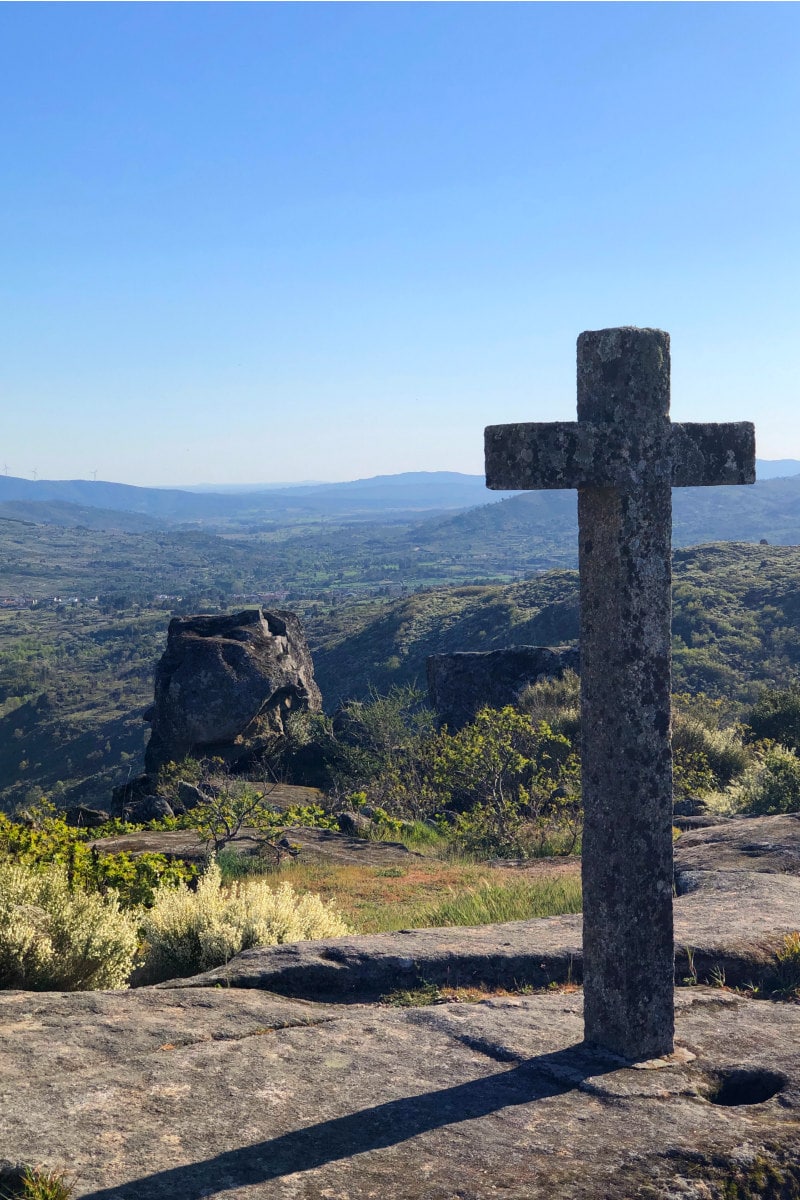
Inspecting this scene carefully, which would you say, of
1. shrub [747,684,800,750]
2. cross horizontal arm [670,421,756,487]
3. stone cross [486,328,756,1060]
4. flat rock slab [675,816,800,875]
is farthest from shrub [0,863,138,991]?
shrub [747,684,800,750]

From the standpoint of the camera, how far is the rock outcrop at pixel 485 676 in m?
22.6

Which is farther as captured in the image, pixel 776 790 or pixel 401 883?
pixel 776 790

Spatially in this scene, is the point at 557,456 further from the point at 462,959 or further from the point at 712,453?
the point at 462,959

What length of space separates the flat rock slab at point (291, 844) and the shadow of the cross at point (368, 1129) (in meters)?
7.92

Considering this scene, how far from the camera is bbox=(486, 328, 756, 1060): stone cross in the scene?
432 centimetres

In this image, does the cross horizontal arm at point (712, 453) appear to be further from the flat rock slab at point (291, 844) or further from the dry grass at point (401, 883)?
the flat rock slab at point (291, 844)

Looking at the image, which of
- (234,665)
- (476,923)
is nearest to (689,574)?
(234,665)

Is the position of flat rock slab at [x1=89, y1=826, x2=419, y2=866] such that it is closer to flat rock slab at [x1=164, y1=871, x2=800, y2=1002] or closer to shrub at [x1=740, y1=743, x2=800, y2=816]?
shrub at [x1=740, y1=743, x2=800, y2=816]

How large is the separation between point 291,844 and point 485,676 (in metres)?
11.7

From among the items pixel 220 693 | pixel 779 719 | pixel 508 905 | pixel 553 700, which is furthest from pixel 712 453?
pixel 220 693

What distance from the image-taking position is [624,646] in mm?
4328

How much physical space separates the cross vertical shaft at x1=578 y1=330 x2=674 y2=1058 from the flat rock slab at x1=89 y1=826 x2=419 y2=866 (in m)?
8.03

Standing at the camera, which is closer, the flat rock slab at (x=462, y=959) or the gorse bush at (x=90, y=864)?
the flat rock slab at (x=462, y=959)

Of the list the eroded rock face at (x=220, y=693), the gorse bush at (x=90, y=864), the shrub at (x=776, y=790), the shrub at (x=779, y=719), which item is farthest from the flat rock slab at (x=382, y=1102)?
the eroded rock face at (x=220, y=693)
